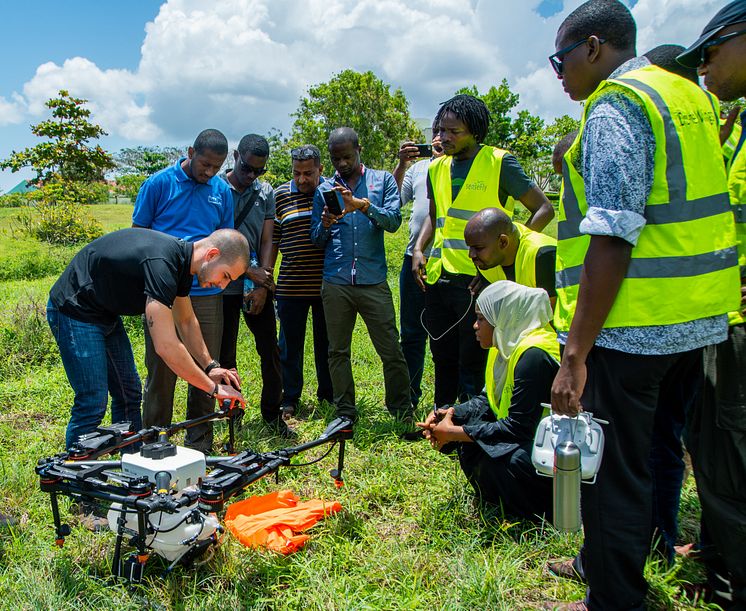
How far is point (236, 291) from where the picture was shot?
4.16 metres

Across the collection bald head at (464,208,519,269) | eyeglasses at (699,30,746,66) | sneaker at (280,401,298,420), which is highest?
eyeglasses at (699,30,746,66)

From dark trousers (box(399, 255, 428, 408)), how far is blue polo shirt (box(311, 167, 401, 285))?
36 cm

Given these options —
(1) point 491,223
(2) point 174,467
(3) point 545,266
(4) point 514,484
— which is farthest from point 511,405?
(2) point 174,467

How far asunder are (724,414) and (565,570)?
3.13 ft

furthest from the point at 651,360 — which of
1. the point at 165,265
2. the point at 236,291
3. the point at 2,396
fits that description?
the point at 2,396

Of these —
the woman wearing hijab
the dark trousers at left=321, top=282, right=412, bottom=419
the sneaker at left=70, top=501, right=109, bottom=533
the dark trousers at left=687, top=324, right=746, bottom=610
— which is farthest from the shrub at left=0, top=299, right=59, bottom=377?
the dark trousers at left=687, top=324, right=746, bottom=610

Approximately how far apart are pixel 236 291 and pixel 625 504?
298 cm

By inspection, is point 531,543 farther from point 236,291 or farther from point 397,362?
point 236,291

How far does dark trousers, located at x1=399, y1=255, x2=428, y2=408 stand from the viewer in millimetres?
4586

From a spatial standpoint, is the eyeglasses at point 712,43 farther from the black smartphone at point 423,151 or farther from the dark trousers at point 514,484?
the black smartphone at point 423,151

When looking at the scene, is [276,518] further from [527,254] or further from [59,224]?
[59,224]

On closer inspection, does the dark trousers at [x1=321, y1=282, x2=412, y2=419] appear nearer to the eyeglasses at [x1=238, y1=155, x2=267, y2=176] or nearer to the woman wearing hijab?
the eyeglasses at [x1=238, y1=155, x2=267, y2=176]

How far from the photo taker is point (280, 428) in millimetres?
4309

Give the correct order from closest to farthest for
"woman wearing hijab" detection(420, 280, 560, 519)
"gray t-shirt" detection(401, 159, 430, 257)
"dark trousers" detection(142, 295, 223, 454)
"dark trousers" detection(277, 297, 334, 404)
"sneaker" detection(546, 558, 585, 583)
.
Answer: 1. "sneaker" detection(546, 558, 585, 583)
2. "woman wearing hijab" detection(420, 280, 560, 519)
3. "dark trousers" detection(142, 295, 223, 454)
4. "dark trousers" detection(277, 297, 334, 404)
5. "gray t-shirt" detection(401, 159, 430, 257)
